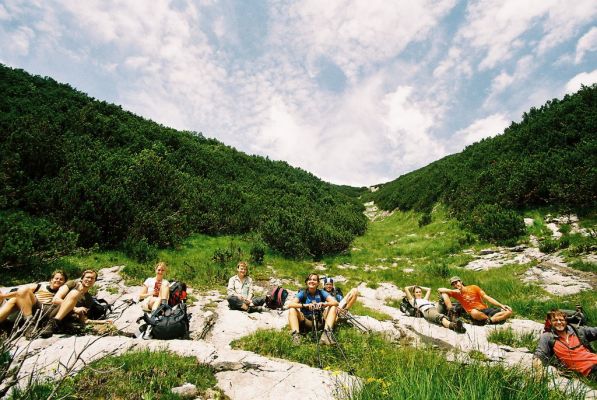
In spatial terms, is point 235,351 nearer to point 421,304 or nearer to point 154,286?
point 154,286

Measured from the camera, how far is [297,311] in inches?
256

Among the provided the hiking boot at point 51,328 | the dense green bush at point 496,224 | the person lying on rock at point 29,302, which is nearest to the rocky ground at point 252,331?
the hiking boot at point 51,328

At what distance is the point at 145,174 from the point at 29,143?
4.15 meters

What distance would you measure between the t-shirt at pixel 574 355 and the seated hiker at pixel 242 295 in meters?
5.83

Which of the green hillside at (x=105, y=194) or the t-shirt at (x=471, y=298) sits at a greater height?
the green hillside at (x=105, y=194)

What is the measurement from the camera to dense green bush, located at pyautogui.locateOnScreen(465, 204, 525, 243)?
12289 mm

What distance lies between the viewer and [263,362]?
464 centimetres

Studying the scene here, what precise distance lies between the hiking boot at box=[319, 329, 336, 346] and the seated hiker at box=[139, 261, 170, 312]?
349 cm

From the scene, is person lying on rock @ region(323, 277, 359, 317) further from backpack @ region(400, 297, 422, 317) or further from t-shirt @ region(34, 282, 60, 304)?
t-shirt @ region(34, 282, 60, 304)

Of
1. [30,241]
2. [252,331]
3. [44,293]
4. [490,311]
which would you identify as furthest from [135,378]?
[490,311]

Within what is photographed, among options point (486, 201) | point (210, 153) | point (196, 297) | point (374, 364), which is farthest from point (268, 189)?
point (374, 364)

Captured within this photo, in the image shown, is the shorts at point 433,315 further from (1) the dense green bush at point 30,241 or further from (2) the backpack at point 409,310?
(1) the dense green bush at point 30,241

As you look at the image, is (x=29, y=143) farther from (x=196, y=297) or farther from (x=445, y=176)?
(x=445, y=176)

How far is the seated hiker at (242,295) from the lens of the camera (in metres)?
7.64
